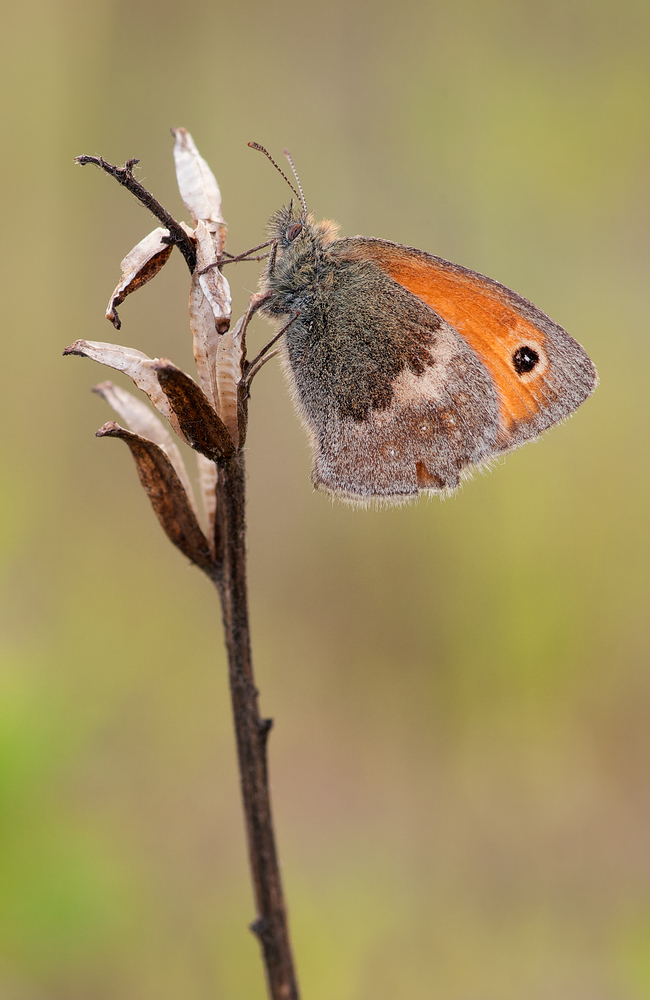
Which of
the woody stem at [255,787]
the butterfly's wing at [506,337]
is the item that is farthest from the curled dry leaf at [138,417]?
the butterfly's wing at [506,337]

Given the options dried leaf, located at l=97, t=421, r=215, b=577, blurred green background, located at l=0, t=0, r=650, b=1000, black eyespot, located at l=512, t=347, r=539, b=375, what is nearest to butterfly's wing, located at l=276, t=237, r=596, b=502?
black eyespot, located at l=512, t=347, r=539, b=375

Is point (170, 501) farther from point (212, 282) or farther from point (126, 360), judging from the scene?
point (212, 282)

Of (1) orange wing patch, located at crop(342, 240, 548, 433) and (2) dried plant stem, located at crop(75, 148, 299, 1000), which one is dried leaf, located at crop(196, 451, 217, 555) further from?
(1) orange wing patch, located at crop(342, 240, 548, 433)

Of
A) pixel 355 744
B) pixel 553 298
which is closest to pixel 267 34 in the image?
pixel 553 298

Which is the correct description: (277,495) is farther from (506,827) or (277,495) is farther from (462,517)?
(506,827)

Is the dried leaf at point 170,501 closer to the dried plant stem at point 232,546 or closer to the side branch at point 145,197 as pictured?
the dried plant stem at point 232,546

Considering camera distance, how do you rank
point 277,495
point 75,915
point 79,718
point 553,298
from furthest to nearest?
point 277,495, point 553,298, point 79,718, point 75,915

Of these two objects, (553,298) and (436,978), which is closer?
(436,978)
